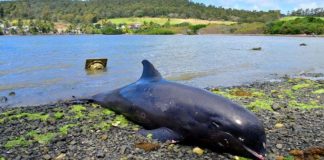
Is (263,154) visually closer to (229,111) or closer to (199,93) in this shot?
(229,111)

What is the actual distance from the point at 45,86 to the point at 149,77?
535 inches

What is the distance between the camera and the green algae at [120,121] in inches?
459

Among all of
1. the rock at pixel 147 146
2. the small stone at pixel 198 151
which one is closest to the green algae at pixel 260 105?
the small stone at pixel 198 151

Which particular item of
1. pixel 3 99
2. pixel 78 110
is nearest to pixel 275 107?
pixel 78 110

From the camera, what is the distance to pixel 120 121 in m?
12.0

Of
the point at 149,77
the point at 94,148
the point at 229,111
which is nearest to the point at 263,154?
the point at 229,111

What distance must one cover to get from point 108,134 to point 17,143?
88.6 inches

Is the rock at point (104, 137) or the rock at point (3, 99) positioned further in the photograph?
the rock at point (3, 99)

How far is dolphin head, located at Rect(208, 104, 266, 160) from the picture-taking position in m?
8.70

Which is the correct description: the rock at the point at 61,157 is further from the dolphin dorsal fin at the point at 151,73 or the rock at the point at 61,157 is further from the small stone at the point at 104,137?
the dolphin dorsal fin at the point at 151,73

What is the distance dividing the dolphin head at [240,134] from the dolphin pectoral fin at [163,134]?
3.41 feet

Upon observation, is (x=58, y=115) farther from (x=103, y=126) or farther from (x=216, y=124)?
(x=216, y=124)

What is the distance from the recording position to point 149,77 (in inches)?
483

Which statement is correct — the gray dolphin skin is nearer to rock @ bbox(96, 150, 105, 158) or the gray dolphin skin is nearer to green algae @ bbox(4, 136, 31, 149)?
rock @ bbox(96, 150, 105, 158)
